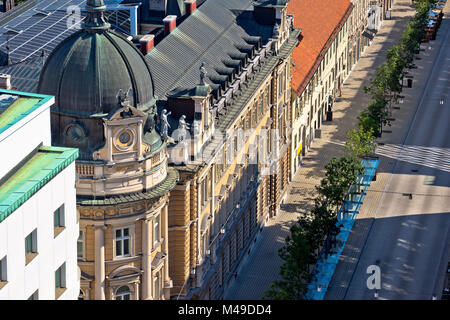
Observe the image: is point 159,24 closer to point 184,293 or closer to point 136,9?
point 136,9

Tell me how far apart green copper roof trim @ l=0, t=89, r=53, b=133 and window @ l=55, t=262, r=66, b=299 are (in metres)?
9.45

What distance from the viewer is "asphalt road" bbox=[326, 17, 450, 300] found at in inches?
5418

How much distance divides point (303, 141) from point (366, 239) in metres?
27.4

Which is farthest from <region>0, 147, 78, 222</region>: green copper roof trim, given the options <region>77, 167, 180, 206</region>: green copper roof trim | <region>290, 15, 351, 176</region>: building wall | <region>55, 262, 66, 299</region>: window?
<region>290, 15, 351, 176</region>: building wall

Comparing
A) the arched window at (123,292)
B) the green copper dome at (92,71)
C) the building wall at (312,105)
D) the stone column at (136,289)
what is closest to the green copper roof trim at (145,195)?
the green copper dome at (92,71)

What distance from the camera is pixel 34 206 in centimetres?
7400

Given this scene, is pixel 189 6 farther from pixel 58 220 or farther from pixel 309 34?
pixel 58 220

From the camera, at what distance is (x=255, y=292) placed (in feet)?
443

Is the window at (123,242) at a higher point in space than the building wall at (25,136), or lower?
lower

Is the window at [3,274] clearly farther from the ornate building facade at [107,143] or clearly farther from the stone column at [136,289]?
the stone column at [136,289]

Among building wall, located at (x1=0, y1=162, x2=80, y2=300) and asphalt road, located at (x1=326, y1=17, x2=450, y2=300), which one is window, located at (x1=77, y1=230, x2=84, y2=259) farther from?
asphalt road, located at (x1=326, y1=17, x2=450, y2=300)

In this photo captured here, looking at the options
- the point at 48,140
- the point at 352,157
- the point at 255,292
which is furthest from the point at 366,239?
the point at 48,140

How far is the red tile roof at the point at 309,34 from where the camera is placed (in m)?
173

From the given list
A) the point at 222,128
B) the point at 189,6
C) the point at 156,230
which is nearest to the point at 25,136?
the point at 156,230
